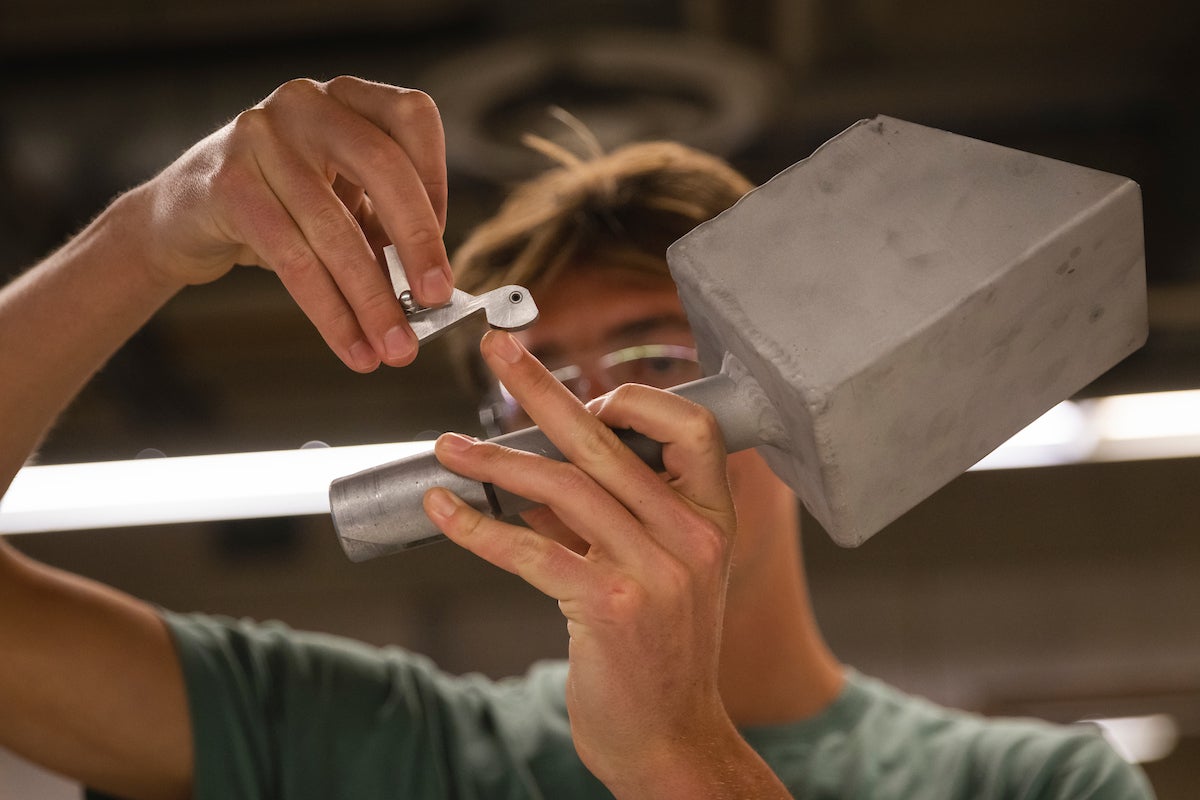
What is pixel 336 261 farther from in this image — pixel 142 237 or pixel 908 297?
pixel 908 297

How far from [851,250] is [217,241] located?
550 millimetres

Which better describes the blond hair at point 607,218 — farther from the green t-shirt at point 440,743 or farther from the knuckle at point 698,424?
the knuckle at point 698,424

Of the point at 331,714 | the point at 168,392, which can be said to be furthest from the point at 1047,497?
the point at 331,714

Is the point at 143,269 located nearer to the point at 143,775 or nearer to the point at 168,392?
the point at 143,775

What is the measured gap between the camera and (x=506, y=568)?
2.32ft

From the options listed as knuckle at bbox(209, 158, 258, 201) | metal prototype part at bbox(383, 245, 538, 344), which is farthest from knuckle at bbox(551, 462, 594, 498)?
knuckle at bbox(209, 158, 258, 201)

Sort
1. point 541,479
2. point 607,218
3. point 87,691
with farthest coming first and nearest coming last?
point 607,218 < point 87,691 < point 541,479

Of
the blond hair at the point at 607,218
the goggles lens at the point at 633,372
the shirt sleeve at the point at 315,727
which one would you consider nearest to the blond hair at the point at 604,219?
the blond hair at the point at 607,218

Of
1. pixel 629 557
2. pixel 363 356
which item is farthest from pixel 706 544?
pixel 363 356

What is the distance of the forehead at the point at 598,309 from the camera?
140 cm

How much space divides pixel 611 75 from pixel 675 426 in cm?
149

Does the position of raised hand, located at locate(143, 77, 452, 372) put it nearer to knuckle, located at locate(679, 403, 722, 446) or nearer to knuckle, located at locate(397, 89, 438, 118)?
knuckle, located at locate(397, 89, 438, 118)

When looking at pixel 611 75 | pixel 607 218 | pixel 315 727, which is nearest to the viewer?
pixel 315 727

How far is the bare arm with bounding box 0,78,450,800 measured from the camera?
798 millimetres
